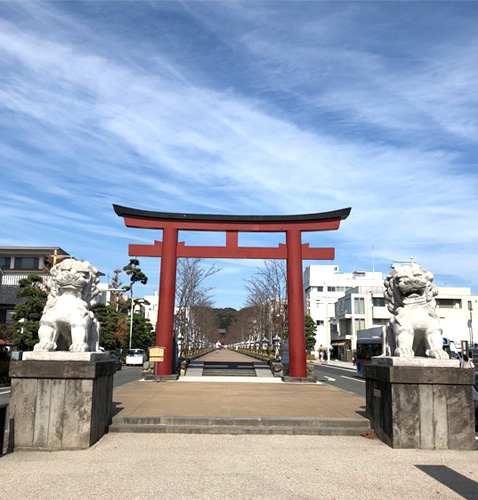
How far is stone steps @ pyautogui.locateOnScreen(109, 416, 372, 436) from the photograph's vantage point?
7891 mm

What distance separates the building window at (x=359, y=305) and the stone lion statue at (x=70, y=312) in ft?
165

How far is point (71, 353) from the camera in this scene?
7.16 metres

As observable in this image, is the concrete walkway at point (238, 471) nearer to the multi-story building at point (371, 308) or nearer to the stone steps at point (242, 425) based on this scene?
the stone steps at point (242, 425)

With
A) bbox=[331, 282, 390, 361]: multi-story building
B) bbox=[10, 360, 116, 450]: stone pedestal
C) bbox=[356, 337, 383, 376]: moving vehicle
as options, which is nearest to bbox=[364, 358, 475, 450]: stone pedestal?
bbox=[10, 360, 116, 450]: stone pedestal

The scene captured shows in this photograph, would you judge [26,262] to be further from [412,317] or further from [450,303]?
[412,317]

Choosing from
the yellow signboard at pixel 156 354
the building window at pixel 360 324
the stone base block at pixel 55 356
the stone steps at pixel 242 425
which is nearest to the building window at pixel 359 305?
the building window at pixel 360 324

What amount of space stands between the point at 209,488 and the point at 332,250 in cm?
1565

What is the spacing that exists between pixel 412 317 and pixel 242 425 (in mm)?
3427

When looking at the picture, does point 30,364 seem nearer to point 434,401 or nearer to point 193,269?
point 434,401

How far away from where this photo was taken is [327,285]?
7488 cm

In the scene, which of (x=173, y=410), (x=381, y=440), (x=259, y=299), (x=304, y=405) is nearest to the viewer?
(x=381, y=440)

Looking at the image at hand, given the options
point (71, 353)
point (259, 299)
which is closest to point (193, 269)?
point (259, 299)

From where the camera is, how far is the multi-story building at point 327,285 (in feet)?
235

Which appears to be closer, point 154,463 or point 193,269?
point 154,463
